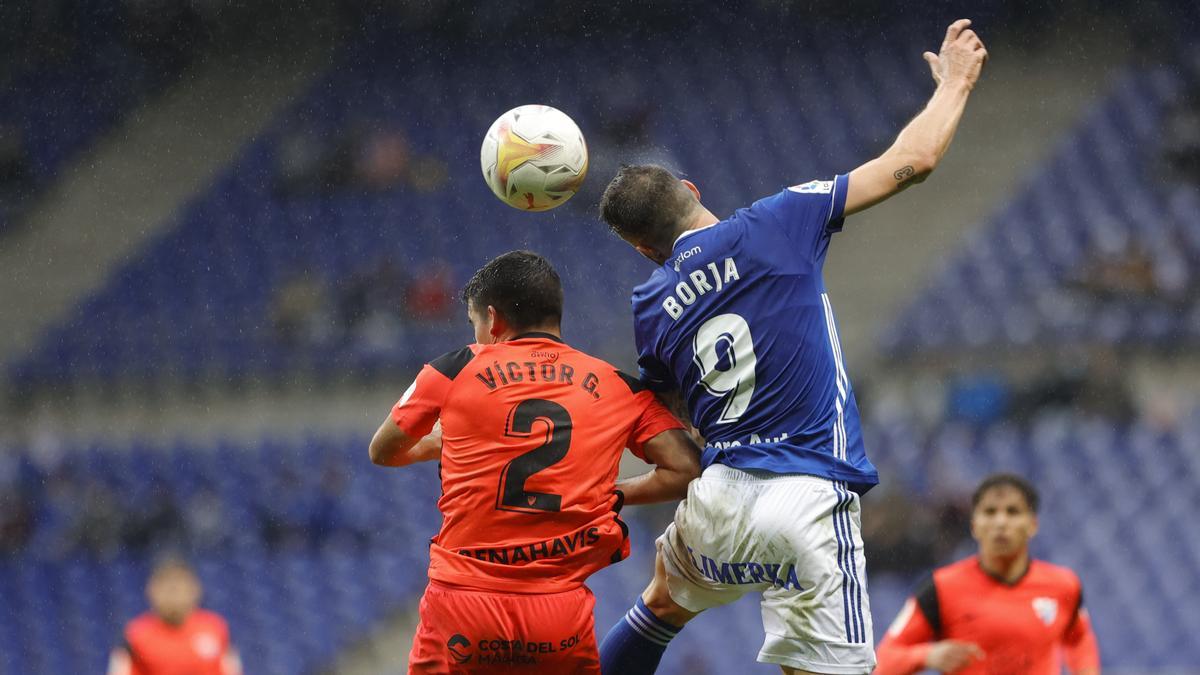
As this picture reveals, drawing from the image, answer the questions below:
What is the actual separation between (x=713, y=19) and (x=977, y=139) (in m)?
3.77

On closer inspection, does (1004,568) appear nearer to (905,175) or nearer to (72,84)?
(905,175)

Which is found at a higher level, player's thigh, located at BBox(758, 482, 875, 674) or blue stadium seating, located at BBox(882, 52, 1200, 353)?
blue stadium seating, located at BBox(882, 52, 1200, 353)

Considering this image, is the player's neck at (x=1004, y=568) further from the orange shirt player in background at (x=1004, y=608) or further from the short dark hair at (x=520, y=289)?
the short dark hair at (x=520, y=289)

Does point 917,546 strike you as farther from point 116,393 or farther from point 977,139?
point 116,393

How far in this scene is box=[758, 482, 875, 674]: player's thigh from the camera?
15.0 ft

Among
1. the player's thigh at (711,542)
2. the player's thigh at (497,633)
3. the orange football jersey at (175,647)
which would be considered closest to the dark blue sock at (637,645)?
the player's thigh at (711,542)

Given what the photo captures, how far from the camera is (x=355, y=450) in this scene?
15.0m

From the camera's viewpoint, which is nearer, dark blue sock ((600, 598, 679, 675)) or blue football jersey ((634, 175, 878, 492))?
blue football jersey ((634, 175, 878, 492))

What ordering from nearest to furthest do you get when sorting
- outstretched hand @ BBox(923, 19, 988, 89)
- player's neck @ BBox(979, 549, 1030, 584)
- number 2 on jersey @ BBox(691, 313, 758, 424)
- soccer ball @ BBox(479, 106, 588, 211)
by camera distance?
number 2 on jersey @ BBox(691, 313, 758, 424) → outstretched hand @ BBox(923, 19, 988, 89) → soccer ball @ BBox(479, 106, 588, 211) → player's neck @ BBox(979, 549, 1030, 584)

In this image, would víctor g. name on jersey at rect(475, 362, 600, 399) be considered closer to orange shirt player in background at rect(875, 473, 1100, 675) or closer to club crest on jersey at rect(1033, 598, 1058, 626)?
orange shirt player in background at rect(875, 473, 1100, 675)

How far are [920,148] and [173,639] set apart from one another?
20.8 feet

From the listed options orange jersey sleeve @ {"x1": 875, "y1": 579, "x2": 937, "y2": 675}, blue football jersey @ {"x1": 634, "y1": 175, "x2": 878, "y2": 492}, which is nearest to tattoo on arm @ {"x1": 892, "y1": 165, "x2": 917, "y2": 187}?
blue football jersey @ {"x1": 634, "y1": 175, "x2": 878, "y2": 492}

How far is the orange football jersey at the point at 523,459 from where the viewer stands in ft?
15.1

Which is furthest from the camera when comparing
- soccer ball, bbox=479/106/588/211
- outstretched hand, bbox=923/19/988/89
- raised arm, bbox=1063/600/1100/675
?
raised arm, bbox=1063/600/1100/675
